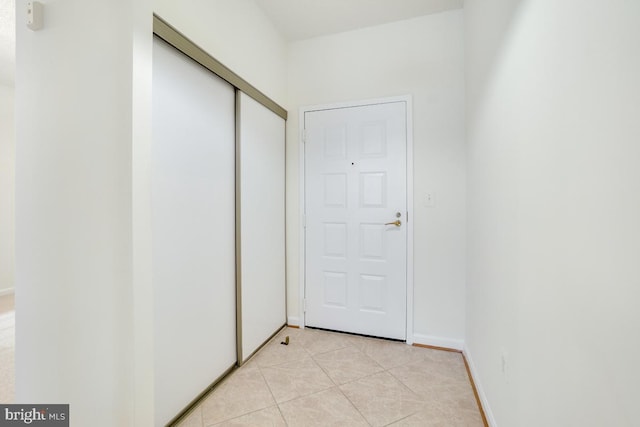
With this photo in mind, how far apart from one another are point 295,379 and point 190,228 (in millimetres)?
1215

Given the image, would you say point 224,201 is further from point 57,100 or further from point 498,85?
point 498,85

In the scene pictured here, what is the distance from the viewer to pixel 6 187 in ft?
12.6

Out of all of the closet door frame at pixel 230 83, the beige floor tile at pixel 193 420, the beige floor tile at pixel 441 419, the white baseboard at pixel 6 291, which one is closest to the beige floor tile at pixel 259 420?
the beige floor tile at pixel 193 420

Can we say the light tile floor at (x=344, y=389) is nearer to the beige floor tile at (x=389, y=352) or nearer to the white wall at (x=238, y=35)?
the beige floor tile at (x=389, y=352)

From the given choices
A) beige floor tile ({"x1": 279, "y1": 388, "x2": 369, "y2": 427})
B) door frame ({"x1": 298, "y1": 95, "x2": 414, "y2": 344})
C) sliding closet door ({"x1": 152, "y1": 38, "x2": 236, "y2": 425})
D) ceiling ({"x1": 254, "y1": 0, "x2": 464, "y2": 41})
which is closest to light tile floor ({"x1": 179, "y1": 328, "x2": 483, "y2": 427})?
beige floor tile ({"x1": 279, "y1": 388, "x2": 369, "y2": 427})

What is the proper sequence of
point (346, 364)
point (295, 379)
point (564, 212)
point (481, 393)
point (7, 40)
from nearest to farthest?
1. point (564, 212)
2. point (481, 393)
3. point (295, 379)
4. point (346, 364)
5. point (7, 40)

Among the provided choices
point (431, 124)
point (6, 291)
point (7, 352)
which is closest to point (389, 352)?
point (431, 124)

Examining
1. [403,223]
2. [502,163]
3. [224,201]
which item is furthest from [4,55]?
[502,163]

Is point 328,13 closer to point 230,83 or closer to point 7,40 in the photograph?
point 230,83

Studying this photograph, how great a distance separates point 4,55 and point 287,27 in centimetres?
305

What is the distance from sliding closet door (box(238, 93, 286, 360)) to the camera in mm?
2088

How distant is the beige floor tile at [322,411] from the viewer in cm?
153

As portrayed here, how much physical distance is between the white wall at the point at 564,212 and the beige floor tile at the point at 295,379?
998 millimetres

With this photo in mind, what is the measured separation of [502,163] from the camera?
133 cm
